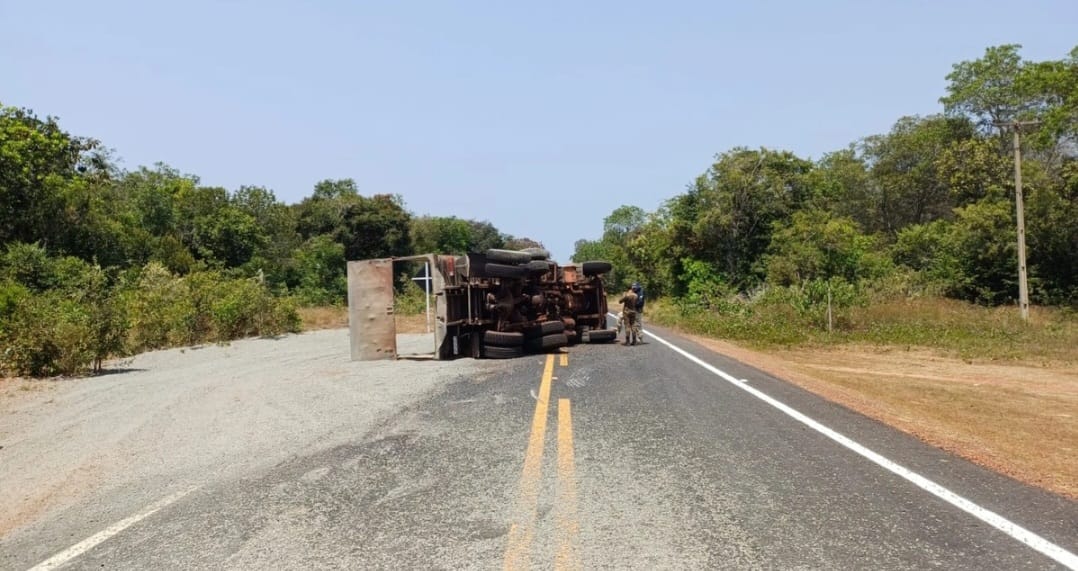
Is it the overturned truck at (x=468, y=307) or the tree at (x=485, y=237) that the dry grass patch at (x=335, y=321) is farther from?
the tree at (x=485, y=237)

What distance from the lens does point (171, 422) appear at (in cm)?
909

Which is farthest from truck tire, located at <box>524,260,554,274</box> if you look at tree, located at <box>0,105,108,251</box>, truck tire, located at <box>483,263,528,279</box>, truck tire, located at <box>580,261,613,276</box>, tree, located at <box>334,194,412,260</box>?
tree, located at <box>334,194,412,260</box>

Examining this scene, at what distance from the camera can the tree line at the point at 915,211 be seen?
3369 cm

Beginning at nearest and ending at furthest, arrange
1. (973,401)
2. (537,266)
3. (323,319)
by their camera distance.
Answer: (973,401)
(537,266)
(323,319)

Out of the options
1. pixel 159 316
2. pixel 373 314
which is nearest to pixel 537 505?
pixel 373 314

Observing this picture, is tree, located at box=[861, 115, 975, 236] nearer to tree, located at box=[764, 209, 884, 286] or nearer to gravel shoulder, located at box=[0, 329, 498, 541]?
tree, located at box=[764, 209, 884, 286]

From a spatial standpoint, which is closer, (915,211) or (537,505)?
(537,505)

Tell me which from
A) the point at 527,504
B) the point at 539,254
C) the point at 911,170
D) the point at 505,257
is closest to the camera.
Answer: the point at 527,504

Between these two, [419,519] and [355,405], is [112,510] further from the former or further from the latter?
[355,405]

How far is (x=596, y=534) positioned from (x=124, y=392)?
10826mm

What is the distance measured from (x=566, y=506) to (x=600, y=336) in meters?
16.1

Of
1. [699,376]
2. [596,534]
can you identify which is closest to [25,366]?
Answer: [699,376]

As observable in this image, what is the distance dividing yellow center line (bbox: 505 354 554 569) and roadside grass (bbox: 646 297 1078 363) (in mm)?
16295

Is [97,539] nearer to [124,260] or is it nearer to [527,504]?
[527,504]
